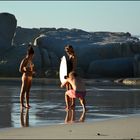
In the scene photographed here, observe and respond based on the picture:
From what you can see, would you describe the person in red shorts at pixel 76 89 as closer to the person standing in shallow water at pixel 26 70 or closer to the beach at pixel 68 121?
the beach at pixel 68 121

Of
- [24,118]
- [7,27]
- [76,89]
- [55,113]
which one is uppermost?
[76,89]

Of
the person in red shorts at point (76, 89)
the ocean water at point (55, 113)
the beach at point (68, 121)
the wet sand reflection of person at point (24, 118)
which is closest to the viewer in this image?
the beach at point (68, 121)

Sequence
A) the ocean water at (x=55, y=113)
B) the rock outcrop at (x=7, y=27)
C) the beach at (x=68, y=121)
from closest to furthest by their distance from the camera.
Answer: the beach at (x=68, y=121) → the ocean water at (x=55, y=113) → the rock outcrop at (x=7, y=27)

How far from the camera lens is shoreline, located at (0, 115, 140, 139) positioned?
334 inches

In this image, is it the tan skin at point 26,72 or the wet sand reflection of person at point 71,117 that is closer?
the wet sand reflection of person at point 71,117

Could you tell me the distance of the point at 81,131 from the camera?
9.05 m

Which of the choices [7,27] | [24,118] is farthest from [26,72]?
[7,27]

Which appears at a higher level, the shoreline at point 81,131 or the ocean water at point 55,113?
the shoreline at point 81,131

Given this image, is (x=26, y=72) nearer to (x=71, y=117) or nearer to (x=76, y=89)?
(x=76, y=89)

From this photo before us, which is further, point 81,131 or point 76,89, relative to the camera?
point 76,89

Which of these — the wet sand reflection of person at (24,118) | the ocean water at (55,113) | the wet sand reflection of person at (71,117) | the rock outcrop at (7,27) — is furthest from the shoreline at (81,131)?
the rock outcrop at (7,27)

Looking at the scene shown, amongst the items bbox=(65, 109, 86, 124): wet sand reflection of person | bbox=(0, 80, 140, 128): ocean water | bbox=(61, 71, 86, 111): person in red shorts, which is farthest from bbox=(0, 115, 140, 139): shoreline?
bbox=(61, 71, 86, 111): person in red shorts

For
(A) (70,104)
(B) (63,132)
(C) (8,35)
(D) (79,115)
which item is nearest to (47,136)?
(B) (63,132)

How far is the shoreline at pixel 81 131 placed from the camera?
8484 millimetres
